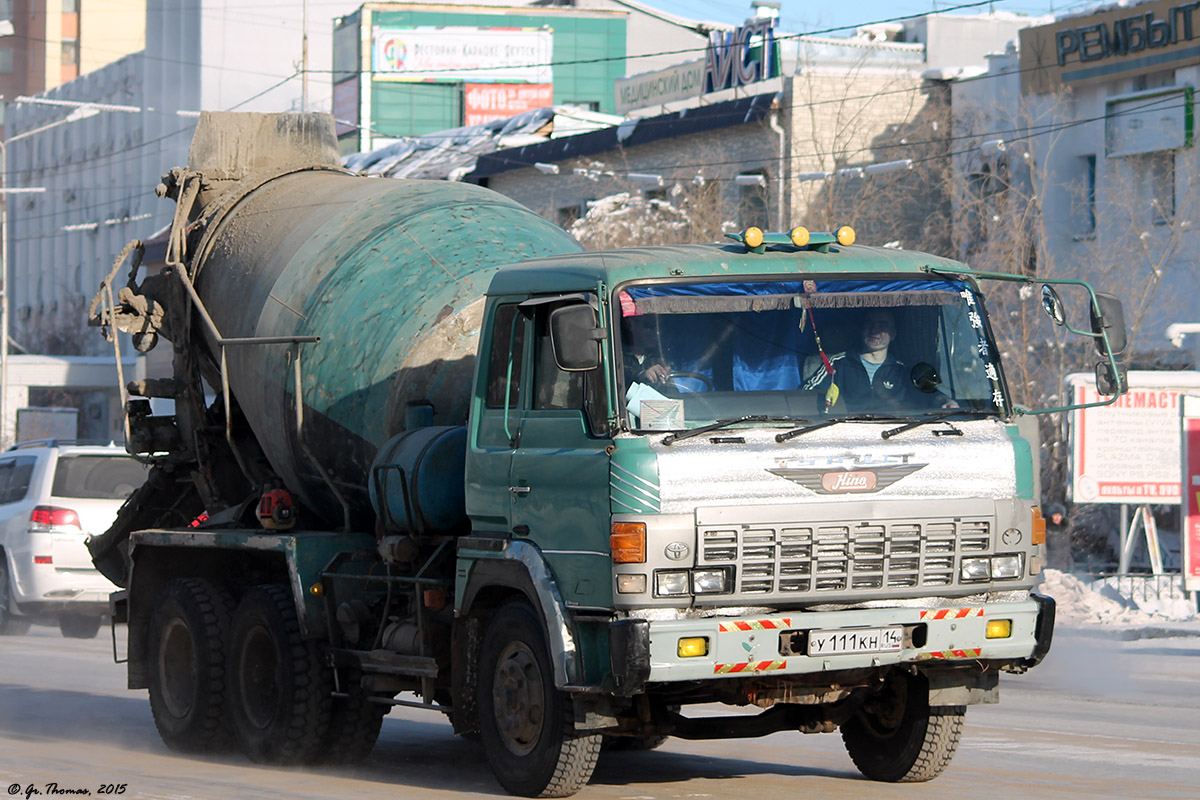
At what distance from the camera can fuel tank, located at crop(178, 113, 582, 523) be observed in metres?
10.1

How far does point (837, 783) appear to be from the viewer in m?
9.19

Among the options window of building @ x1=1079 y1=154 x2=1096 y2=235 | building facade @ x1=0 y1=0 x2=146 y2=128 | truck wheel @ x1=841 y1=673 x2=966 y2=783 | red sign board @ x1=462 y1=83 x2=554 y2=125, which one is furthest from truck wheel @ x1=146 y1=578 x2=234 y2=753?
building facade @ x1=0 y1=0 x2=146 y2=128

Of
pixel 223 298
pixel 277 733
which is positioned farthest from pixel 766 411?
pixel 223 298

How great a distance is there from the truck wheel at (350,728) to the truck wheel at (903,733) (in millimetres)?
2622

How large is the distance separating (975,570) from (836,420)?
926 mm

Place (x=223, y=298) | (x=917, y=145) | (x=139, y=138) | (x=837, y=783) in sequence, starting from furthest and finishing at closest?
(x=139, y=138) < (x=917, y=145) < (x=223, y=298) < (x=837, y=783)

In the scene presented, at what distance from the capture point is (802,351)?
27.0 feet

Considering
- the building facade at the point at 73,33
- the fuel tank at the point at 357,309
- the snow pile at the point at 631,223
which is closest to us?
the fuel tank at the point at 357,309

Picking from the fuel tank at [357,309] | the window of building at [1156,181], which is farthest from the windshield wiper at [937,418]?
the window of building at [1156,181]

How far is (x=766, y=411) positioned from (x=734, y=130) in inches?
1104

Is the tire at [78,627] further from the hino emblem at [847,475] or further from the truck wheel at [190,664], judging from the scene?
the hino emblem at [847,475]

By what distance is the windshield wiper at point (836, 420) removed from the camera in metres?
7.83

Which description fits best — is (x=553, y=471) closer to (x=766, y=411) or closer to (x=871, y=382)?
(x=766, y=411)

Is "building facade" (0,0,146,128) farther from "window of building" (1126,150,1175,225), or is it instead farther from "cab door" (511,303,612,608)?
"cab door" (511,303,612,608)
